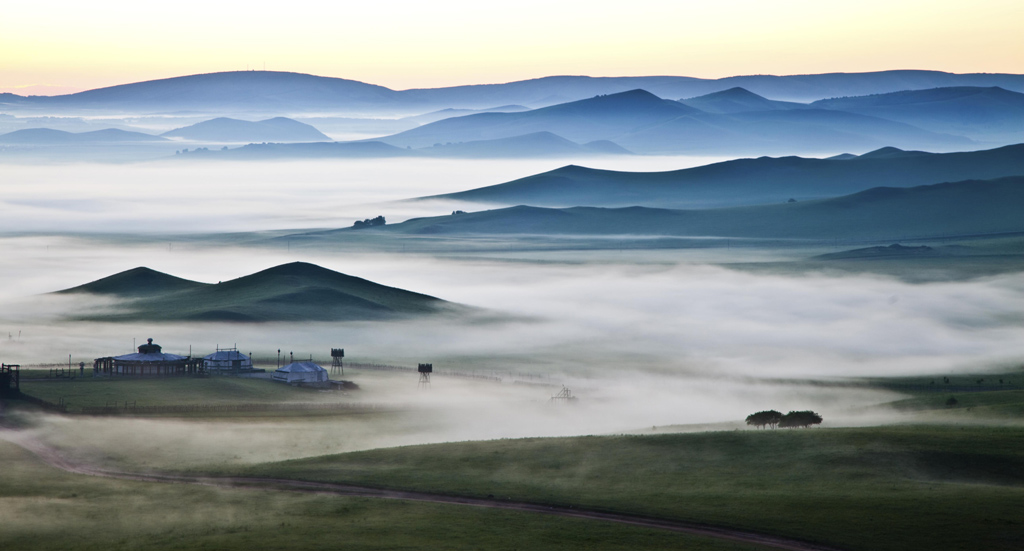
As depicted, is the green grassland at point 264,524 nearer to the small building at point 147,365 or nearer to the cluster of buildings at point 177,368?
the cluster of buildings at point 177,368

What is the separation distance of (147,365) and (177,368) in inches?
136

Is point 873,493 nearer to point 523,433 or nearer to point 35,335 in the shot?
point 523,433

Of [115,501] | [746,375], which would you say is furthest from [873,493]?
[746,375]

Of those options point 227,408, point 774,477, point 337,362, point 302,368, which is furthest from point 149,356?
point 774,477

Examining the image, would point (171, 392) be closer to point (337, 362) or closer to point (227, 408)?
point (227, 408)

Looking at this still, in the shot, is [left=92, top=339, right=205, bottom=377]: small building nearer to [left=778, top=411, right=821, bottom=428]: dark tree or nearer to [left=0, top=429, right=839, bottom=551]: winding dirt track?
[left=0, top=429, right=839, bottom=551]: winding dirt track

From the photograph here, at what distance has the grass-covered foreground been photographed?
2574 inches

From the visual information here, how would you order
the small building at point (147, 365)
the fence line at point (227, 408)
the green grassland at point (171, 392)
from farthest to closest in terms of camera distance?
the small building at point (147, 365), the green grassland at point (171, 392), the fence line at point (227, 408)

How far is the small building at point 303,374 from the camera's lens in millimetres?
135750

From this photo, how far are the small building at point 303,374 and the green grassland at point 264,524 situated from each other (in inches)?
2247

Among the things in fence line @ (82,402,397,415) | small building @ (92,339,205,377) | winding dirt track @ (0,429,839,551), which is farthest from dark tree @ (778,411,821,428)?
small building @ (92,339,205,377)

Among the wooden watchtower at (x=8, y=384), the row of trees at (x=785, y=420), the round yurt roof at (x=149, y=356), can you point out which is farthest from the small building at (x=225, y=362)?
the row of trees at (x=785, y=420)

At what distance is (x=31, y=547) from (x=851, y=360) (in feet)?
476

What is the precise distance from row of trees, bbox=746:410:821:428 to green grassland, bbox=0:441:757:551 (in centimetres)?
4582
